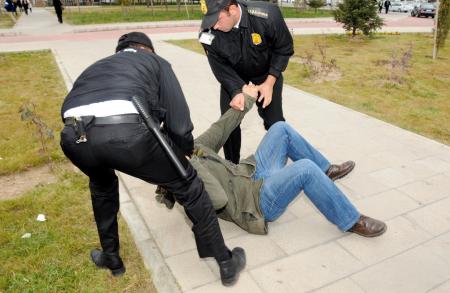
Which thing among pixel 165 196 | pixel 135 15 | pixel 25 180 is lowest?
pixel 25 180

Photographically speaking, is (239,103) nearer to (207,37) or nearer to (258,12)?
(207,37)

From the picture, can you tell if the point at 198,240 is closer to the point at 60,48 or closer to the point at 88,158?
the point at 88,158

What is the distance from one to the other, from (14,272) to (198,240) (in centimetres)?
154

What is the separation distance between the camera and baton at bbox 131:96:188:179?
2072 millimetres

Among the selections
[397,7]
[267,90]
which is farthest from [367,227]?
[397,7]

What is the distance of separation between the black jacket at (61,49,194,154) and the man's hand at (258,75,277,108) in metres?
1.47

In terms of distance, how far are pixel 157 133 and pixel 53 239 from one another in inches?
72.4

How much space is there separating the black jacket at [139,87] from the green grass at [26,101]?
3.04 m

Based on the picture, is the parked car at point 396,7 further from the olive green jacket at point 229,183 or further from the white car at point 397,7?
the olive green jacket at point 229,183

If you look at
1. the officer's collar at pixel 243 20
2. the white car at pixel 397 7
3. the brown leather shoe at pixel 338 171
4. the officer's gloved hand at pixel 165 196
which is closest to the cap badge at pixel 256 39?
the officer's collar at pixel 243 20

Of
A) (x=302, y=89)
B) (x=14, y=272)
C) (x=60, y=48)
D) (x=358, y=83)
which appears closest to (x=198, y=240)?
(x=14, y=272)

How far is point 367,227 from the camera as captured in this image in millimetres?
3049

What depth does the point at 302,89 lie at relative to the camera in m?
8.06

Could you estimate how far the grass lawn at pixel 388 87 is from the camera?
6.12 m
